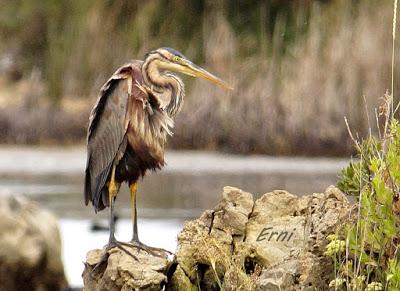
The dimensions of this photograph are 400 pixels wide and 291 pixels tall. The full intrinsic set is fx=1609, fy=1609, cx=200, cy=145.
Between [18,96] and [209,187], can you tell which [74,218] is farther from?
[18,96]

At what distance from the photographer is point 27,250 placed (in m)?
11.1

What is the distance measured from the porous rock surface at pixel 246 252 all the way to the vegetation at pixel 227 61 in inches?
496

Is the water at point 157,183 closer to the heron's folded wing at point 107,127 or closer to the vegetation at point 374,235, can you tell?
the heron's folded wing at point 107,127

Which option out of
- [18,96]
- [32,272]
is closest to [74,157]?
[18,96]

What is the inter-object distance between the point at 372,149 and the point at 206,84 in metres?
15.2

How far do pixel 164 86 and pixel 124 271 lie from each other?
1.17 m

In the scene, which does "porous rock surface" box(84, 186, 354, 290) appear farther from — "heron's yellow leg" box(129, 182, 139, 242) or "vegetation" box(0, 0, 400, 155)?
"vegetation" box(0, 0, 400, 155)

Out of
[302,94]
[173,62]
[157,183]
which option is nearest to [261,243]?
[173,62]

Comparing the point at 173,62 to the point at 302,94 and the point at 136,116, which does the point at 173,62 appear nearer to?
the point at 136,116

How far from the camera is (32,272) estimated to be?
11.2 m

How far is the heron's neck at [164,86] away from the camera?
308 inches

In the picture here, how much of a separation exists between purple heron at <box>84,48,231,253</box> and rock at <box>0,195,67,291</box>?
3147mm

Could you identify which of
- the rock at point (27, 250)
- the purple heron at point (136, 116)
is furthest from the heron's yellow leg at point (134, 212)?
the rock at point (27, 250)

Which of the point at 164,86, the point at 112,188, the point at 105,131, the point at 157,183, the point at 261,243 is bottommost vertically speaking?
the point at 157,183
